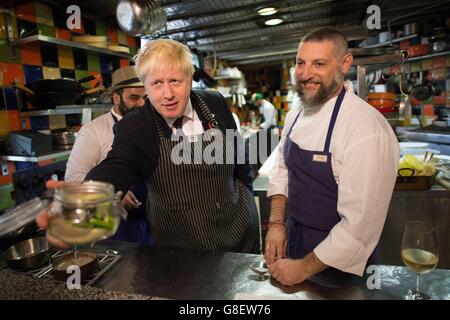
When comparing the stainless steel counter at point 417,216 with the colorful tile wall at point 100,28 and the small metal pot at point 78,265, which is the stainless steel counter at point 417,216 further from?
the colorful tile wall at point 100,28

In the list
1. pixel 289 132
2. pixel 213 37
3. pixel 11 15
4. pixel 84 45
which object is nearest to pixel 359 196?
pixel 289 132

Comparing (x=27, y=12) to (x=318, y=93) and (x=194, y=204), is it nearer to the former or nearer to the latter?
(x=194, y=204)

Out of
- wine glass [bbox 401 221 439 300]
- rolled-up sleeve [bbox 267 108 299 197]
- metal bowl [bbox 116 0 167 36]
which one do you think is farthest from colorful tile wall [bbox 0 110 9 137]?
wine glass [bbox 401 221 439 300]

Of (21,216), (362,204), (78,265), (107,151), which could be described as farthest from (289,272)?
(107,151)

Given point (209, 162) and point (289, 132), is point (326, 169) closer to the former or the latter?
point (289, 132)

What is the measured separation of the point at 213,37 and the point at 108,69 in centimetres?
194

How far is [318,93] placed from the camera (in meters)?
1.52

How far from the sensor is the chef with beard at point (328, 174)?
122 cm

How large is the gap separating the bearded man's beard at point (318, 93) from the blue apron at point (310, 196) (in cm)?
5

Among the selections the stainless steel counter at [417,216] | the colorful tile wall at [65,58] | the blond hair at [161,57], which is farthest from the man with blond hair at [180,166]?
the colorful tile wall at [65,58]

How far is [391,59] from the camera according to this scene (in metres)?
2.44

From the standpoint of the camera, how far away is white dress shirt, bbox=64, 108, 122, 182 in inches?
78.3

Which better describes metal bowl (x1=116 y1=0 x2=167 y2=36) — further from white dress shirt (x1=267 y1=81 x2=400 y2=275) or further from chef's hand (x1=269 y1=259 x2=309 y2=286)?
chef's hand (x1=269 y1=259 x2=309 y2=286)

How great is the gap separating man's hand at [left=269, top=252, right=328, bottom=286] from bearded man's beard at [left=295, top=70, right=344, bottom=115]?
72cm
